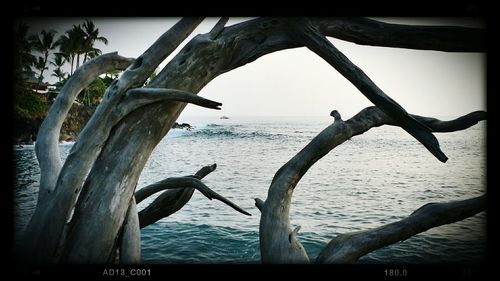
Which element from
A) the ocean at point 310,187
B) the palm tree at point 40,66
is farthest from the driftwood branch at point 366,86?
the palm tree at point 40,66

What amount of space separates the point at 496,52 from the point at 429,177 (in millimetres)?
4974

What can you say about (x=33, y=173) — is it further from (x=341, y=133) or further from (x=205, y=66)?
(x=341, y=133)

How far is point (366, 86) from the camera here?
170cm

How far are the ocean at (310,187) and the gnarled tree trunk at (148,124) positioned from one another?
296 mm

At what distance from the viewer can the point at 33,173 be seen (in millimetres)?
2398

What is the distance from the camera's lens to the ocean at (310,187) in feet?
8.16

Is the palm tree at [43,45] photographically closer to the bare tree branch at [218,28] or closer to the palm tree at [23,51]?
the palm tree at [23,51]

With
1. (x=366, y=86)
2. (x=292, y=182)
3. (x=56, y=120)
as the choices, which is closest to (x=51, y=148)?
(x=56, y=120)

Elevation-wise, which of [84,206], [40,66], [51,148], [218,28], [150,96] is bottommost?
[84,206]

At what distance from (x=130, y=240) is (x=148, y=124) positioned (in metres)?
0.67

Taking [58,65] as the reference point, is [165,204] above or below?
below

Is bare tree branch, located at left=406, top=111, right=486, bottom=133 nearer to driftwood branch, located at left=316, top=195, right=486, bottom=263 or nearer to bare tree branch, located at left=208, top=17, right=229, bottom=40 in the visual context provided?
driftwood branch, located at left=316, top=195, right=486, bottom=263

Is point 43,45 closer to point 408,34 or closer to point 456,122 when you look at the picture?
point 408,34

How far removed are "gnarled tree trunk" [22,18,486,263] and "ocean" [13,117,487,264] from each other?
296 mm
